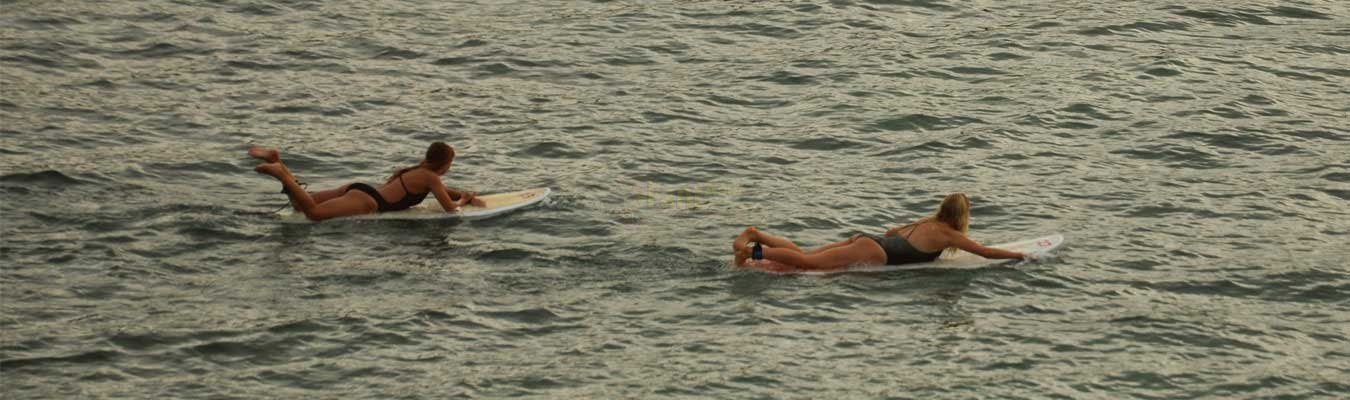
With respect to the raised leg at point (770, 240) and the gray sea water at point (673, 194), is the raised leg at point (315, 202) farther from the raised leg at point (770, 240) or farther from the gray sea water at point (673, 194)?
the raised leg at point (770, 240)

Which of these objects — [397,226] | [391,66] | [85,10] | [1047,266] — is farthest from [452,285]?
[85,10]

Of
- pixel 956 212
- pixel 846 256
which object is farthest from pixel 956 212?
pixel 846 256

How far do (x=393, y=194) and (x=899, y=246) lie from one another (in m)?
5.25

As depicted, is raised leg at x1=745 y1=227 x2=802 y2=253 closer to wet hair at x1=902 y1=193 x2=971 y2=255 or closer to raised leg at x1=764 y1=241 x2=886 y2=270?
raised leg at x1=764 y1=241 x2=886 y2=270

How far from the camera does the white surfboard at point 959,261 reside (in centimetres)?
1695

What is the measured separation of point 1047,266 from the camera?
17.4 m

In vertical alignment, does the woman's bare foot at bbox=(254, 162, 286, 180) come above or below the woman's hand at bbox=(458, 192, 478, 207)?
above

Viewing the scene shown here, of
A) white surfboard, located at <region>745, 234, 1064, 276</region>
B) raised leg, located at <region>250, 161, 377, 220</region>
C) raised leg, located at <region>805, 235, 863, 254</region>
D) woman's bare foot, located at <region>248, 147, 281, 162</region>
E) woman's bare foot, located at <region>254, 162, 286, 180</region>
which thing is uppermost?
woman's bare foot, located at <region>248, 147, 281, 162</region>

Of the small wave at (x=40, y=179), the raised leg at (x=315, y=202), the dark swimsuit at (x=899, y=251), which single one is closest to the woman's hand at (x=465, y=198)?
the raised leg at (x=315, y=202)

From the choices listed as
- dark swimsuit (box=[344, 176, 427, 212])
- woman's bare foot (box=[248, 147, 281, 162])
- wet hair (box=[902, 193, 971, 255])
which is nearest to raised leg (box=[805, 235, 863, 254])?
wet hair (box=[902, 193, 971, 255])

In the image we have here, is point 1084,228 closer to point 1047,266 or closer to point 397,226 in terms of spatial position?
point 1047,266

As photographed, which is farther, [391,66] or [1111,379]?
[391,66]

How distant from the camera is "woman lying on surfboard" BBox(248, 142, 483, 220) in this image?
60.1 ft

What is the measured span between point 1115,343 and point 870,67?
10.5m
